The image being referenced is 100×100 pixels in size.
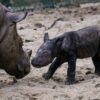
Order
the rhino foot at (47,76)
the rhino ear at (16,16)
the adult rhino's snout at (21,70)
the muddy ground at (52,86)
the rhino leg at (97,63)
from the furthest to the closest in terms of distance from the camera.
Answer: the rhino leg at (97,63), the rhino foot at (47,76), the adult rhino's snout at (21,70), the rhino ear at (16,16), the muddy ground at (52,86)

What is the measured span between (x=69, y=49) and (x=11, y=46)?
1.06 metres

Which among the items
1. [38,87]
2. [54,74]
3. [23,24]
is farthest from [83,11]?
[38,87]

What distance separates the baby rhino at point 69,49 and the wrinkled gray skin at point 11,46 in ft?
1.34

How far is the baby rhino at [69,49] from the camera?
6.61 meters

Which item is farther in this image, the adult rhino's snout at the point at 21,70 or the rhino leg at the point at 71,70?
the rhino leg at the point at 71,70

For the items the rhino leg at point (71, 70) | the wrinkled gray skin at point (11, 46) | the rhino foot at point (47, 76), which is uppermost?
the wrinkled gray skin at point (11, 46)

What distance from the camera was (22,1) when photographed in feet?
57.2

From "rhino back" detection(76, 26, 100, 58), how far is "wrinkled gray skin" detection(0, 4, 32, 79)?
99 centimetres

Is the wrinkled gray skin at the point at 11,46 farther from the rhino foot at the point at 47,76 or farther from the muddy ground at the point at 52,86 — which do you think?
the rhino foot at the point at 47,76

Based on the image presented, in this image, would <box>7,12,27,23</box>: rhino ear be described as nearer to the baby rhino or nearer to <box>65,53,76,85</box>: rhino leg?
the baby rhino

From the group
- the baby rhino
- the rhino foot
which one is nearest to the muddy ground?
the rhino foot

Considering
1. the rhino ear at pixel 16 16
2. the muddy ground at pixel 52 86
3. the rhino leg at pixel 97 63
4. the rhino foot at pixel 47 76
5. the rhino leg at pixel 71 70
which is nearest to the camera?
the muddy ground at pixel 52 86

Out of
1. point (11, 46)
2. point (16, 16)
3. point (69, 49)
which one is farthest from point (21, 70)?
point (69, 49)

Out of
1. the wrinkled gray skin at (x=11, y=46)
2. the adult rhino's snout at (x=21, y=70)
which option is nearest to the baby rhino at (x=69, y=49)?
the adult rhino's snout at (x=21, y=70)
